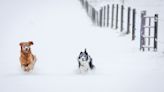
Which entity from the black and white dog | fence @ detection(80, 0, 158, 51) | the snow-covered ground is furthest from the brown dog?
fence @ detection(80, 0, 158, 51)

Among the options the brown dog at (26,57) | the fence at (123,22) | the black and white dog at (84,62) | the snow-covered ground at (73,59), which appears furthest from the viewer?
the fence at (123,22)

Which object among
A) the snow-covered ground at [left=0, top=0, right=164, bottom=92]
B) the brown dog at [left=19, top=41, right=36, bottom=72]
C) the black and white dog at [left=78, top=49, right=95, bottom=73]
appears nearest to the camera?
the snow-covered ground at [left=0, top=0, right=164, bottom=92]

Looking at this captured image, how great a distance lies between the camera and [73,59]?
16.1m

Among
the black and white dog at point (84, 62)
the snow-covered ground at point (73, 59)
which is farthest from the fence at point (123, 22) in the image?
the black and white dog at point (84, 62)

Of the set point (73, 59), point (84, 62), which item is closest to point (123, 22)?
point (73, 59)

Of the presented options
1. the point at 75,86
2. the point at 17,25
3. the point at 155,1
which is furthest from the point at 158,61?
the point at 155,1

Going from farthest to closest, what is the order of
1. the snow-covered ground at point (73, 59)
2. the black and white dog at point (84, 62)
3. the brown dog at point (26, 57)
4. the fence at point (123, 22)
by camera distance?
the fence at point (123, 22)
the brown dog at point (26, 57)
the black and white dog at point (84, 62)
the snow-covered ground at point (73, 59)

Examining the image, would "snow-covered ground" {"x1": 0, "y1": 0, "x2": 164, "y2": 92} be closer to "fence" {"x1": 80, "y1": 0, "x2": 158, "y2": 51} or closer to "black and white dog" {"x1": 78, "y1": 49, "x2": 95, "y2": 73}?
"black and white dog" {"x1": 78, "y1": 49, "x2": 95, "y2": 73}

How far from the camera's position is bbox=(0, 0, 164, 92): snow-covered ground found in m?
11.2

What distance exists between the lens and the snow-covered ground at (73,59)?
11.2m

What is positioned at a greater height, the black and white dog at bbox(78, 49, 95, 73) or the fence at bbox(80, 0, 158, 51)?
the fence at bbox(80, 0, 158, 51)

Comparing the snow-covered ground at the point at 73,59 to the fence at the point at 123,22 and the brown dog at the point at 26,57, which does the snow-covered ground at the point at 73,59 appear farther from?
the fence at the point at 123,22

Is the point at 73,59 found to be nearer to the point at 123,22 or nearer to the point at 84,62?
the point at 84,62

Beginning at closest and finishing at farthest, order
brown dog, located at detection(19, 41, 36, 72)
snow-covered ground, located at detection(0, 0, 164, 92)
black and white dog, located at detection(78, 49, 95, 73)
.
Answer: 1. snow-covered ground, located at detection(0, 0, 164, 92)
2. black and white dog, located at detection(78, 49, 95, 73)
3. brown dog, located at detection(19, 41, 36, 72)
